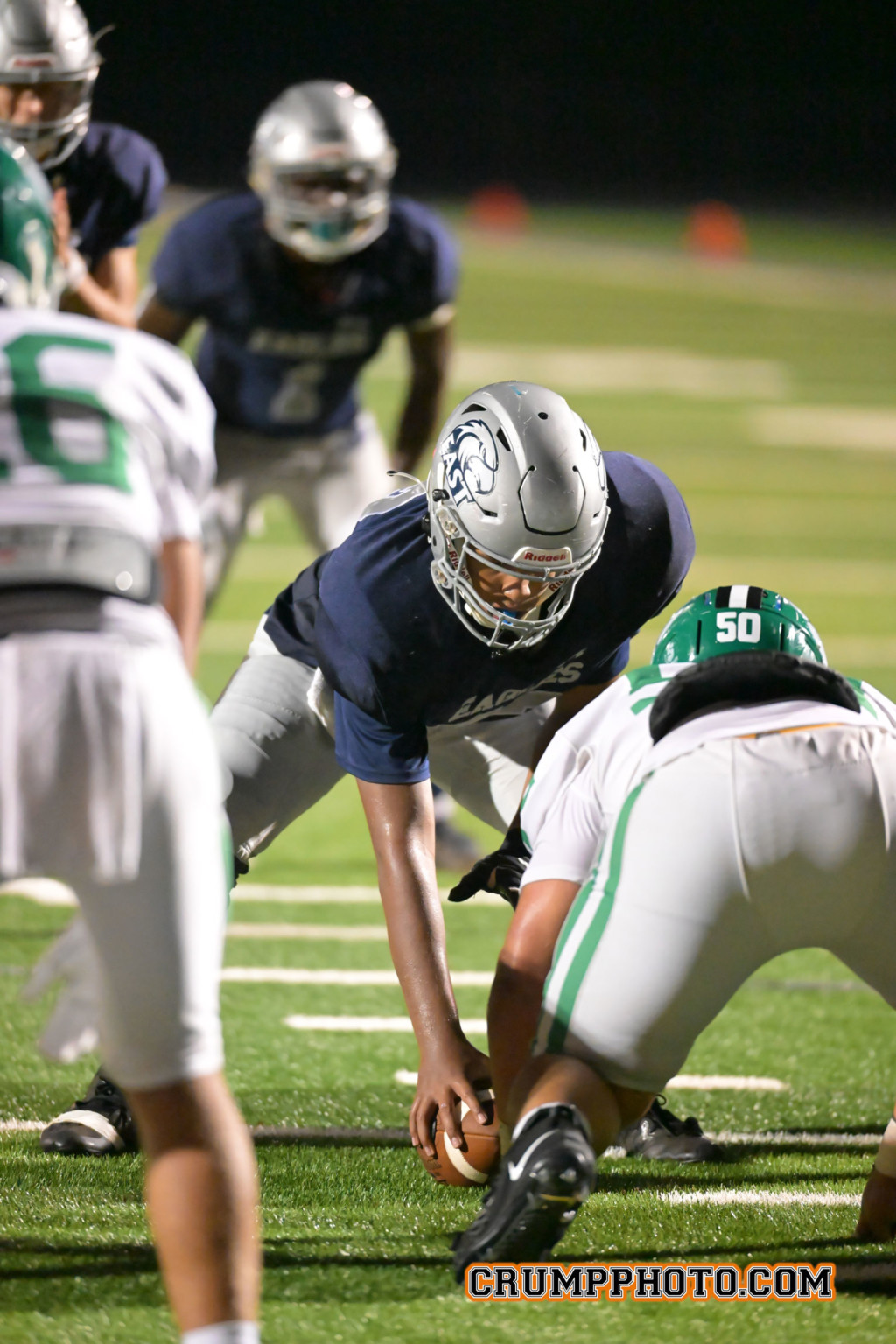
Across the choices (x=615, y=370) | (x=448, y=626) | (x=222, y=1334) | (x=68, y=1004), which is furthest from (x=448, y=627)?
(x=615, y=370)

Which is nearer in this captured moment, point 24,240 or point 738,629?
point 24,240

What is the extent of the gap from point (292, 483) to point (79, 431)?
3511 mm

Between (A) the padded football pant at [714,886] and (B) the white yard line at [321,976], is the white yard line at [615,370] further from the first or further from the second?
(A) the padded football pant at [714,886]

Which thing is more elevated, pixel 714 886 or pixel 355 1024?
pixel 714 886

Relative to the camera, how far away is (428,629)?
2996 millimetres

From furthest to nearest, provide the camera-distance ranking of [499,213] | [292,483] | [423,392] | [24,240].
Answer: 1. [499,213]
2. [423,392]
3. [292,483]
4. [24,240]

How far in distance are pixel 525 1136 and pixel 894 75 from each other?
31.9 meters

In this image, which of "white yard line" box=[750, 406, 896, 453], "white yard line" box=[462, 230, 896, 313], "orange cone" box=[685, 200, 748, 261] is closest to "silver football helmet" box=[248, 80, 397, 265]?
"white yard line" box=[750, 406, 896, 453]

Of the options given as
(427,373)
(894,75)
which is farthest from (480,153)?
(427,373)

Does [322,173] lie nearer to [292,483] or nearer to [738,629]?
[292,483]

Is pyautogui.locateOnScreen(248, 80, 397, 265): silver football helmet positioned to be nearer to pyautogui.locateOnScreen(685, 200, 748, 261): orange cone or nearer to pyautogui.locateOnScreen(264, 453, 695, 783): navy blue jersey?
pyautogui.locateOnScreen(264, 453, 695, 783): navy blue jersey

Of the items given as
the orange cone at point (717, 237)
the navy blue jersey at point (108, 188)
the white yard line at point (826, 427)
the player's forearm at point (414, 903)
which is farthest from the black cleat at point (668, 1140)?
the orange cone at point (717, 237)

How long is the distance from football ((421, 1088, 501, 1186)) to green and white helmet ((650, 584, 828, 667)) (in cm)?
77

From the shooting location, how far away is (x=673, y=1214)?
2.96 metres
